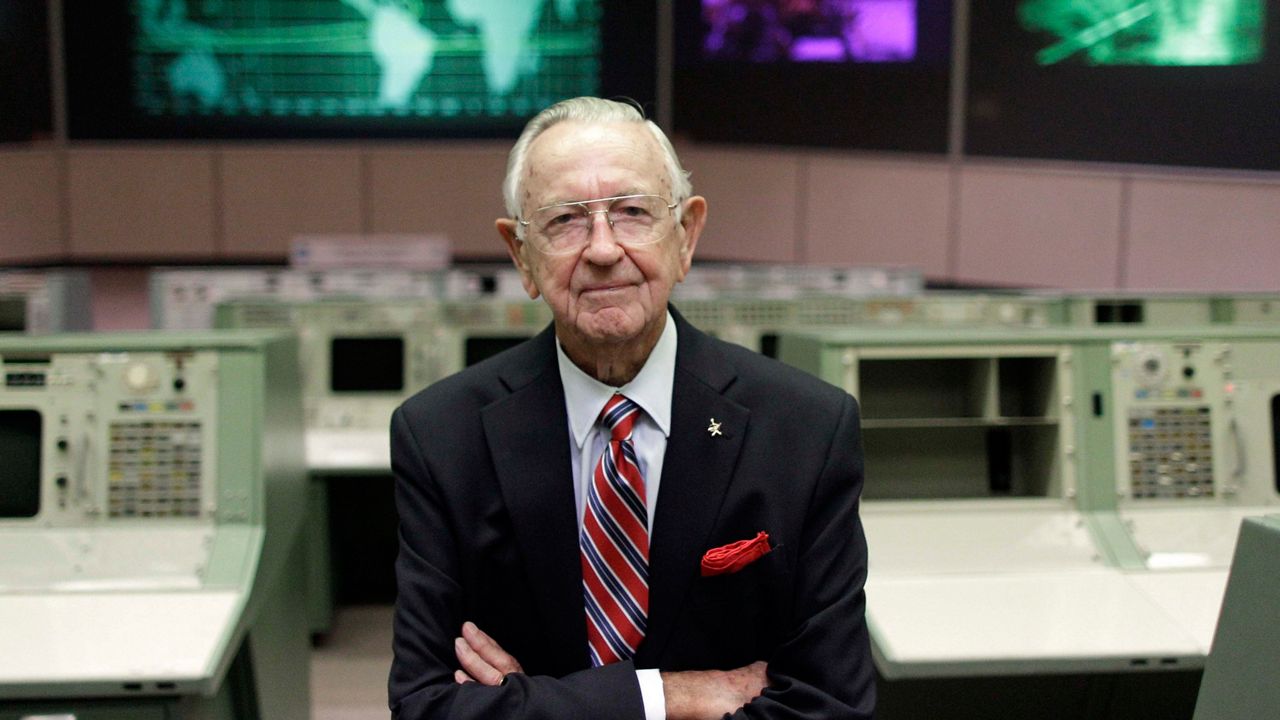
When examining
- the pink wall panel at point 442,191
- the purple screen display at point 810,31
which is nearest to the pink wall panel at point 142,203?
the pink wall panel at point 442,191

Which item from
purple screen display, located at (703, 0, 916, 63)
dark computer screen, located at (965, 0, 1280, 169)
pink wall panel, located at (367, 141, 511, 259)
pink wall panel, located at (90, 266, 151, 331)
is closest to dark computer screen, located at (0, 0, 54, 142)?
pink wall panel, located at (90, 266, 151, 331)

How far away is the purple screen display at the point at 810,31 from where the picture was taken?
6.02 meters

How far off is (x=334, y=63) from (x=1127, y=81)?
4.32 meters

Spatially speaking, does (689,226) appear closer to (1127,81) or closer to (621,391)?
(621,391)

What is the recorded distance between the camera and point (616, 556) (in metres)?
1.41

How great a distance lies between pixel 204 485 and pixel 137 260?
17.7ft

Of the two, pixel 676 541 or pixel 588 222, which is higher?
pixel 588 222

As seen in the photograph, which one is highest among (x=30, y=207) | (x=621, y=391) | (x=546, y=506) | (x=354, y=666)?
(x=30, y=207)

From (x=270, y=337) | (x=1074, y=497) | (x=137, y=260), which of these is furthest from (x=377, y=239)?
(x=1074, y=497)

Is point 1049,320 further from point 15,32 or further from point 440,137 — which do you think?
point 15,32

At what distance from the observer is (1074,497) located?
8.02 ft

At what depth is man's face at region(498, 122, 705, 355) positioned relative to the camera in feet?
4.48

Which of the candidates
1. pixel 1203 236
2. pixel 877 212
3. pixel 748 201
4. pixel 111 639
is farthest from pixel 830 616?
pixel 748 201

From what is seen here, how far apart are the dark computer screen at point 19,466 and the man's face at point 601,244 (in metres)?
1.47
